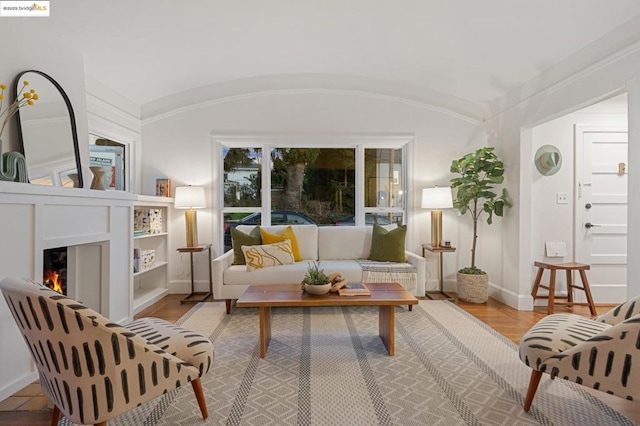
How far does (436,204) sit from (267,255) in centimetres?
217

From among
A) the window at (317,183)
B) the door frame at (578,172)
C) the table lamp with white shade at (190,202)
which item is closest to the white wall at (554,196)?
the door frame at (578,172)

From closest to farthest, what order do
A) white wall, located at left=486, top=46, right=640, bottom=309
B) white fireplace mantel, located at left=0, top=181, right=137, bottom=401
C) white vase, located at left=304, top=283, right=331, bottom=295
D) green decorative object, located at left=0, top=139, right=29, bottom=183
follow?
white fireplace mantel, located at left=0, top=181, right=137, bottom=401
green decorative object, located at left=0, top=139, right=29, bottom=183
white vase, located at left=304, top=283, right=331, bottom=295
white wall, located at left=486, top=46, right=640, bottom=309

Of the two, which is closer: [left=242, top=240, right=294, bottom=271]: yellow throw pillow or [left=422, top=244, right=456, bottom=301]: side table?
[left=242, top=240, right=294, bottom=271]: yellow throw pillow

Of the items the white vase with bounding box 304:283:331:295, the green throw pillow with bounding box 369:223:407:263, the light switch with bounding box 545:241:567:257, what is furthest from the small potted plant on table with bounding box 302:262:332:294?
the light switch with bounding box 545:241:567:257

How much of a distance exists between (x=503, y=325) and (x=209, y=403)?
2713 mm

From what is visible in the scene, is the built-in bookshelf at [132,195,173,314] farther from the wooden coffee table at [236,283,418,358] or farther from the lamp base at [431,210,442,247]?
the lamp base at [431,210,442,247]

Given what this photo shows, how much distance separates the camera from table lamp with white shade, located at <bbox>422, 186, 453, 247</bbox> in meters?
4.19

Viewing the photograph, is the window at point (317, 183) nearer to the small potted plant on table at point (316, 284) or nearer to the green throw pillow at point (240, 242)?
the green throw pillow at point (240, 242)

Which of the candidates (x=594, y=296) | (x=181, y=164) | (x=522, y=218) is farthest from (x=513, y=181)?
(x=181, y=164)

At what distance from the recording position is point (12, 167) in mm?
2125

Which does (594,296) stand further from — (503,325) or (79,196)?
(79,196)

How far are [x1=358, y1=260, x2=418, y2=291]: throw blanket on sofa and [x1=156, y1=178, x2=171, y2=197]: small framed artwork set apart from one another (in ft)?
8.76

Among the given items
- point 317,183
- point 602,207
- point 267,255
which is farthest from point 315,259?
point 602,207

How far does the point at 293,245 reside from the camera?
4066 mm
